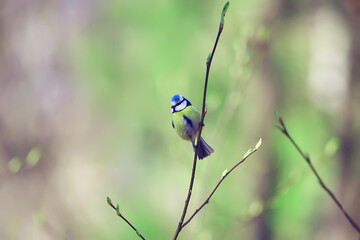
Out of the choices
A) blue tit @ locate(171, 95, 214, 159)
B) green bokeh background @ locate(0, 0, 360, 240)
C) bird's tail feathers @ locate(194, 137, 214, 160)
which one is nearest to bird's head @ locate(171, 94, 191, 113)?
blue tit @ locate(171, 95, 214, 159)

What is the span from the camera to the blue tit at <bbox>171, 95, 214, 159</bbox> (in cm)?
116

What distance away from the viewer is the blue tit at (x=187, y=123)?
1.16m

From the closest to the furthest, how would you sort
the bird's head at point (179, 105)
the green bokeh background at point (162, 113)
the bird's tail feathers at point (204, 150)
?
the bird's tail feathers at point (204, 150) → the bird's head at point (179, 105) → the green bokeh background at point (162, 113)

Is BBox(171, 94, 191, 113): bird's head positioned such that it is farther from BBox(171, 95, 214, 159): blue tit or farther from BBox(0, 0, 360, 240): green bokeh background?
BBox(0, 0, 360, 240): green bokeh background

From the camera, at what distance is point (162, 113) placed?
4.22 metres

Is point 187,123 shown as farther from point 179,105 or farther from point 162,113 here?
point 162,113

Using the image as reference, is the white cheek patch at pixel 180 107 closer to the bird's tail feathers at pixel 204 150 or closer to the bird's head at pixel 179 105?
the bird's head at pixel 179 105

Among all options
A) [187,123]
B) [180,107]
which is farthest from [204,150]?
[180,107]

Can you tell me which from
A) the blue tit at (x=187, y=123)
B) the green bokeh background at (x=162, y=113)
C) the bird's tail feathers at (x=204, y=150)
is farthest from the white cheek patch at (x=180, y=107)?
the green bokeh background at (x=162, y=113)

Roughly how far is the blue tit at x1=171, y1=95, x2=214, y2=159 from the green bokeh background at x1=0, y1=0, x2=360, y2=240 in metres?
0.36

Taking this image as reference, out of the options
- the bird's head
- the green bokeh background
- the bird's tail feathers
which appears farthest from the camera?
the green bokeh background

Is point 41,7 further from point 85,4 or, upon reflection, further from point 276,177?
point 276,177

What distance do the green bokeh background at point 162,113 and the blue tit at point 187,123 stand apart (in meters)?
Result: 0.36

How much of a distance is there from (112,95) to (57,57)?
1.19 m
